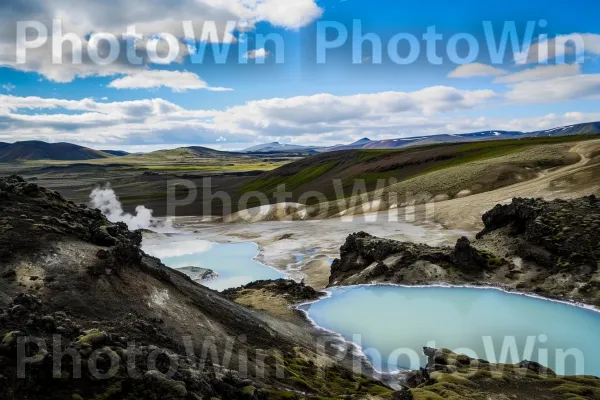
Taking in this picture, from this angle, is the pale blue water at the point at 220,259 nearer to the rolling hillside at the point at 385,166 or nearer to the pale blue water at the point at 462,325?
the pale blue water at the point at 462,325

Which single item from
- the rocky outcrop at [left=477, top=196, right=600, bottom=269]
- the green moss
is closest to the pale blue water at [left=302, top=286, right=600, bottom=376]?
the rocky outcrop at [left=477, top=196, right=600, bottom=269]

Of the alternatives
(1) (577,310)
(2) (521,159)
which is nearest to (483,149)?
(2) (521,159)

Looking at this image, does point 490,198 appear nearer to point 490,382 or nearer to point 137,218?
point 490,382

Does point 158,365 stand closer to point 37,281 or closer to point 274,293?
point 37,281

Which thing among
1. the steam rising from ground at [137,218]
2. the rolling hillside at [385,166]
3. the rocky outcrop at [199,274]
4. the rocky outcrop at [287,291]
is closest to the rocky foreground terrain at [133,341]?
the rocky outcrop at [287,291]

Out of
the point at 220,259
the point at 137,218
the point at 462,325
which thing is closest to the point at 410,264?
the point at 462,325

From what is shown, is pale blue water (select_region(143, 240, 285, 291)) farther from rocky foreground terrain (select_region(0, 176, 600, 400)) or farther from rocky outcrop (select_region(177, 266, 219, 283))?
rocky foreground terrain (select_region(0, 176, 600, 400))

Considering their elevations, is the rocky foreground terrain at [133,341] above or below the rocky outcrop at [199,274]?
above
